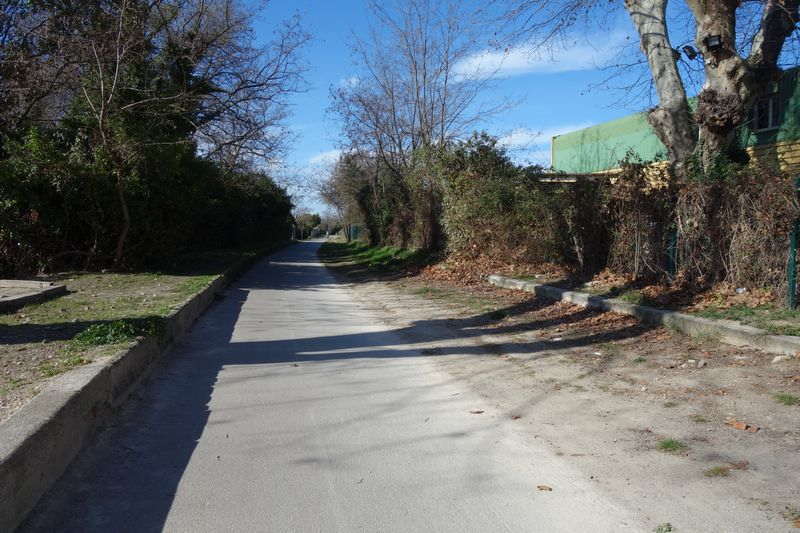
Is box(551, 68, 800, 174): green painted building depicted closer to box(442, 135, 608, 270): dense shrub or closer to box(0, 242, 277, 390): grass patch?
box(442, 135, 608, 270): dense shrub

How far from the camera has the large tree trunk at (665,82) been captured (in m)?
12.0

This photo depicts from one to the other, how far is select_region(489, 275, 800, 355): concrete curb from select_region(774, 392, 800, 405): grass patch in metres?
1.23

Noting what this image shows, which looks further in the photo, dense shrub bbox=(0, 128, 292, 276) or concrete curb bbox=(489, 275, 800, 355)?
dense shrub bbox=(0, 128, 292, 276)

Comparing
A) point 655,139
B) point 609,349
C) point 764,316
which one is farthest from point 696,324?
point 655,139

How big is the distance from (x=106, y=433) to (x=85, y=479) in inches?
35.7

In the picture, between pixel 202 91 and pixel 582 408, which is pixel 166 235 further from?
pixel 582 408

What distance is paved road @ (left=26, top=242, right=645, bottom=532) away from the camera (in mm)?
3691

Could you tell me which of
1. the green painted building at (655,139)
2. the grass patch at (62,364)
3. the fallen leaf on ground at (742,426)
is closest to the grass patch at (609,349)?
the fallen leaf on ground at (742,426)

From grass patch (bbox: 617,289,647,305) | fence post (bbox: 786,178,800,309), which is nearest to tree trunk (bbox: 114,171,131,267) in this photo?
grass patch (bbox: 617,289,647,305)

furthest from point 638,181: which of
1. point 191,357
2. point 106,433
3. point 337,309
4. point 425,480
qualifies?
point 106,433

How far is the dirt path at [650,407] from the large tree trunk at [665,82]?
4067 mm

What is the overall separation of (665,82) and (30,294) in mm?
11667

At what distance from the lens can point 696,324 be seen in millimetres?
8094

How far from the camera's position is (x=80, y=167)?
16234mm
